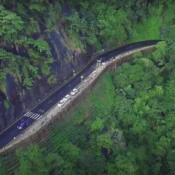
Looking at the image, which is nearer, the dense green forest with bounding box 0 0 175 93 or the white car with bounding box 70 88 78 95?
the dense green forest with bounding box 0 0 175 93

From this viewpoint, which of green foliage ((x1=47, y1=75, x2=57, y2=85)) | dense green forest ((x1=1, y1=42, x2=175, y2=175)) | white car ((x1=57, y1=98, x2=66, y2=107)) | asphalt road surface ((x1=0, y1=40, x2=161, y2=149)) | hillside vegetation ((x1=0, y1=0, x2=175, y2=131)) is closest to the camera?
dense green forest ((x1=1, y1=42, x2=175, y2=175))

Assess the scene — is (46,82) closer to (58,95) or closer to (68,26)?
(58,95)

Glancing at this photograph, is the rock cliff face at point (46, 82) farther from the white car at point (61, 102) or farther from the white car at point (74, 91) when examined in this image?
the white car at point (61, 102)

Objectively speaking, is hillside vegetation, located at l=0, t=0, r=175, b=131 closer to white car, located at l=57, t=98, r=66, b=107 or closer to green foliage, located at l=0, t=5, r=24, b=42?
green foliage, located at l=0, t=5, r=24, b=42

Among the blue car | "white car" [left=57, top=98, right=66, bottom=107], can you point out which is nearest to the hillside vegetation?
the blue car

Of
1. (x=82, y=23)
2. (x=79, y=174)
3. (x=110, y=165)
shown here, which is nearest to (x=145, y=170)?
(x=110, y=165)

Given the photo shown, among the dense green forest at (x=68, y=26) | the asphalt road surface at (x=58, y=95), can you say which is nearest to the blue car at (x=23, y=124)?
the asphalt road surface at (x=58, y=95)

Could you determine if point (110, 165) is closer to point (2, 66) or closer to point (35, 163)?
point (35, 163)
